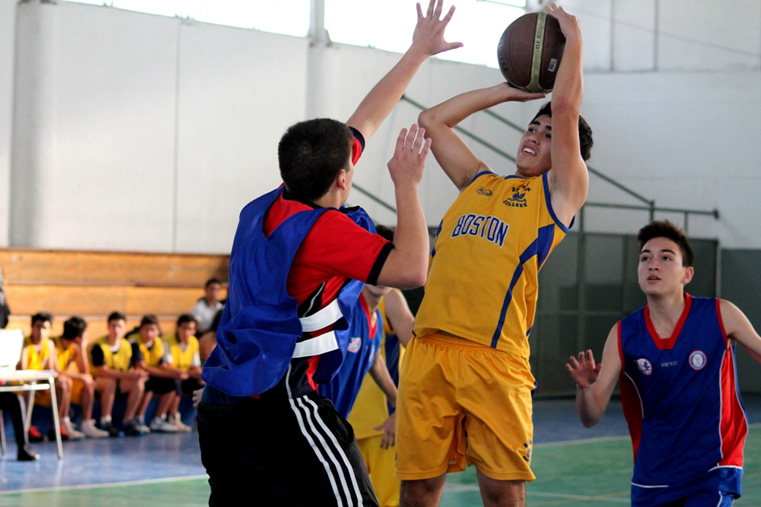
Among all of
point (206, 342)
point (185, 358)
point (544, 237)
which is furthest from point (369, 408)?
point (206, 342)

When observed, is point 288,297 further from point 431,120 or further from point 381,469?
point 381,469

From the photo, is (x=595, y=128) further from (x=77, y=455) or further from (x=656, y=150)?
(x=77, y=455)

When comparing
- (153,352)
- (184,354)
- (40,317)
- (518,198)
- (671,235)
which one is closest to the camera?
(518,198)

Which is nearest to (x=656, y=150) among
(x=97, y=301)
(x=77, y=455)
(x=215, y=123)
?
(x=215, y=123)

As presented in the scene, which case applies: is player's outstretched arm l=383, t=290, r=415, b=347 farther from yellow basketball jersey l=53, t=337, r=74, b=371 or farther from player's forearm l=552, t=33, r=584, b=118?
yellow basketball jersey l=53, t=337, r=74, b=371

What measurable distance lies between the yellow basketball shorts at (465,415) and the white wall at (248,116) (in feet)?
28.6

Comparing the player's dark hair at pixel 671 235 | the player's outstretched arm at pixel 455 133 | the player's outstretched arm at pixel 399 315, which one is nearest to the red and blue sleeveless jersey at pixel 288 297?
the player's outstretched arm at pixel 455 133

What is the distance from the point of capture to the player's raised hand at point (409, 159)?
9.57 ft

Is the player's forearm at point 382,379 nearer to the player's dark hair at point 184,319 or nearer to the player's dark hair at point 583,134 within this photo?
the player's dark hair at point 583,134

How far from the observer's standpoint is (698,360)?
4.12 m

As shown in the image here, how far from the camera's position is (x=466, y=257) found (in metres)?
3.77

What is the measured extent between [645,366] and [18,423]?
5888 mm

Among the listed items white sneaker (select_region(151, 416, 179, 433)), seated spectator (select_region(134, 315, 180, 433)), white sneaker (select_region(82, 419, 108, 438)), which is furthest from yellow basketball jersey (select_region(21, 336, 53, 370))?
white sneaker (select_region(151, 416, 179, 433))

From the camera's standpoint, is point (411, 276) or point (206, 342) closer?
point (411, 276)
